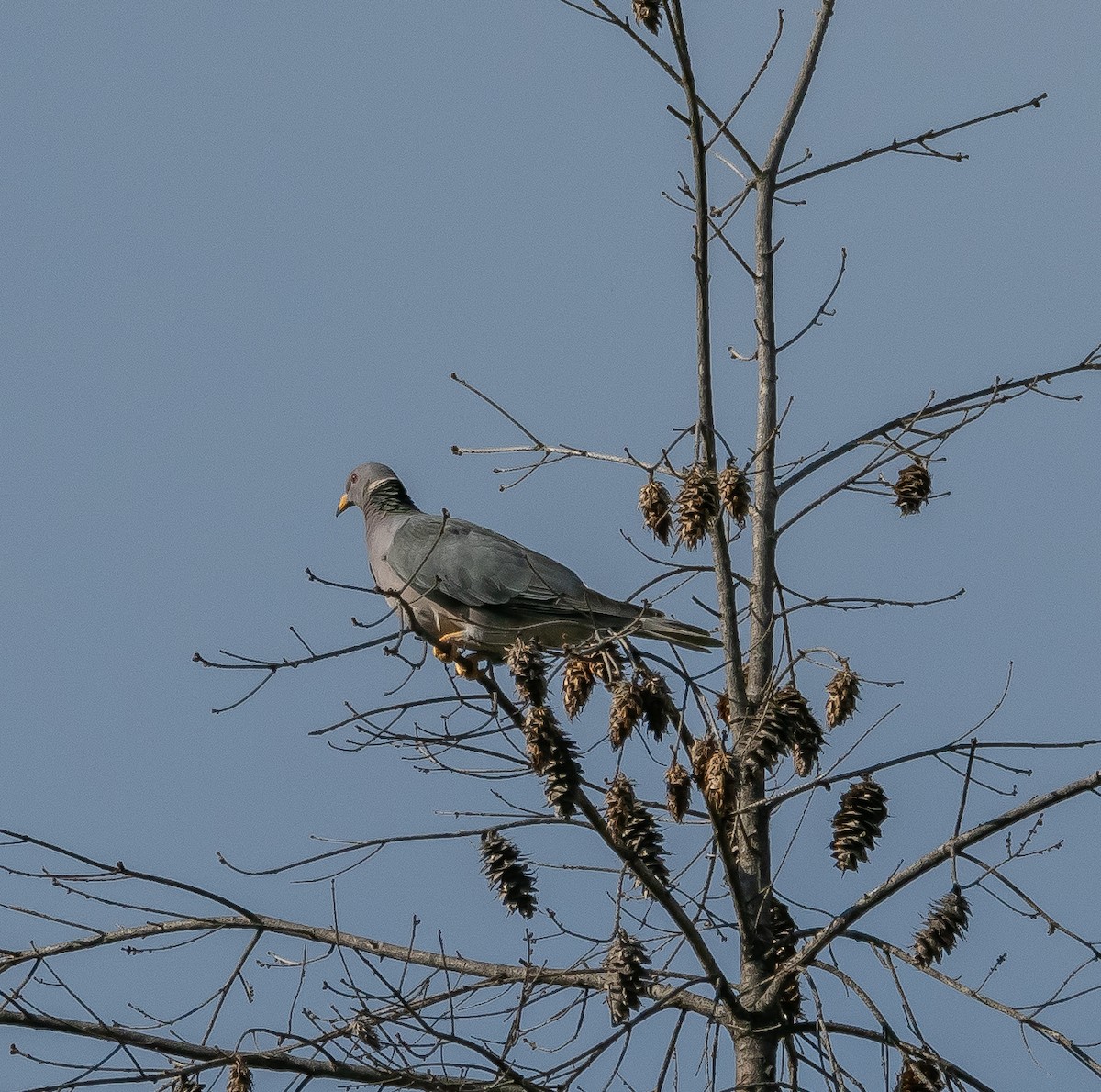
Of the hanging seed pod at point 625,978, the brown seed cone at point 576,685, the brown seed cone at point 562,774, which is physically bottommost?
the hanging seed pod at point 625,978

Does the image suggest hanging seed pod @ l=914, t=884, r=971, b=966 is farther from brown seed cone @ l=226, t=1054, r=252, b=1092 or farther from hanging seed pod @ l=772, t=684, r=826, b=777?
brown seed cone @ l=226, t=1054, r=252, b=1092

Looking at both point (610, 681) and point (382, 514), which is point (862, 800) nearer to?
point (610, 681)

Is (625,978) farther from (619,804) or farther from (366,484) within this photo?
(366,484)

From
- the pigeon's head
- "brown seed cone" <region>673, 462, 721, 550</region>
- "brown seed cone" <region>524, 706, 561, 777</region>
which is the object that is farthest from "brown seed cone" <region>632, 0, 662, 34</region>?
the pigeon's head

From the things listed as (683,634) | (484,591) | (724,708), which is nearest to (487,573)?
(484,591)

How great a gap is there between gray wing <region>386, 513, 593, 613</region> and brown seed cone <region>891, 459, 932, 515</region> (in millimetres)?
2174

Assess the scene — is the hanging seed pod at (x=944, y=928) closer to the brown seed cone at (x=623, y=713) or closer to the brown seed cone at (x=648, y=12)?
the brown seed cone at (x=623, y=713)

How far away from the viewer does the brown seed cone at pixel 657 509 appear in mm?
4723

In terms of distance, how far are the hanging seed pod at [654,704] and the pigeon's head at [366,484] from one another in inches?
169

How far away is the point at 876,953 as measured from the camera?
4.77 m

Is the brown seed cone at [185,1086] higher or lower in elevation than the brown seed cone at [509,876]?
lower

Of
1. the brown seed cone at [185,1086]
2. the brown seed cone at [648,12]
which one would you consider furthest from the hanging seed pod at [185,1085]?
the brown seed cone at [648,12]

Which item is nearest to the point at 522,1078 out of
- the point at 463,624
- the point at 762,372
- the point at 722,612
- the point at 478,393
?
the point at 722,612

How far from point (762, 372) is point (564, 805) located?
2025 millimetres
